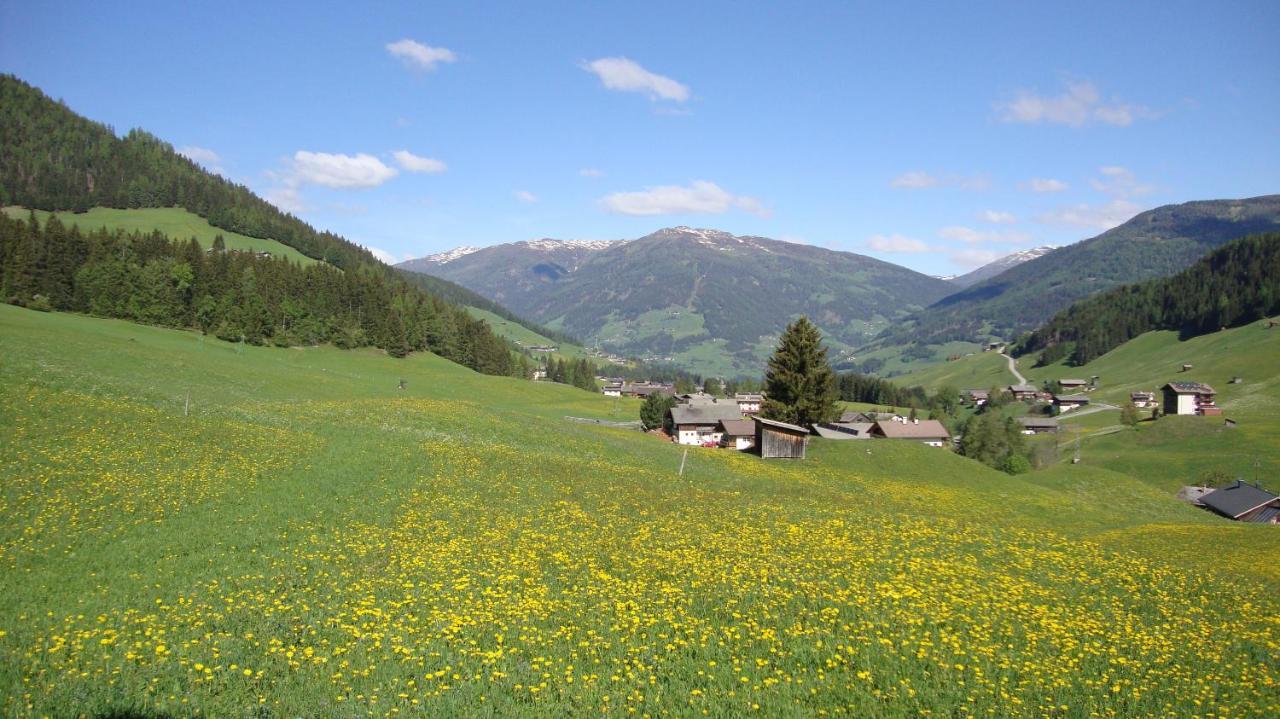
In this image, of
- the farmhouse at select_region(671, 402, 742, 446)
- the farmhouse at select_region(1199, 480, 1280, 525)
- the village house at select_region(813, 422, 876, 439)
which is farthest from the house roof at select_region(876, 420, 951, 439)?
the farmhouse at select_region(1199, 480, 1280, 525)

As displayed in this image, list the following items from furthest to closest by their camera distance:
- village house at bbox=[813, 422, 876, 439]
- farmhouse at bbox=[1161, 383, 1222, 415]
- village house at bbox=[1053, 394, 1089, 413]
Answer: village house at bbox=[1053, 394, 1089, 413]
farmhouse at bbox=[1161, 383, 1222, 415]
village house at bbox=[813, 422, 876, 439]

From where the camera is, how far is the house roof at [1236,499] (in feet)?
221

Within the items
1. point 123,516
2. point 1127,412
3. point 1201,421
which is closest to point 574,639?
point 123,516

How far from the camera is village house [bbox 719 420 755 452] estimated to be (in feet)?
342

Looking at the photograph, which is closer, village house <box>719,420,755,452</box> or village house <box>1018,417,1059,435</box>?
village house <box>719,420,755,452</box>

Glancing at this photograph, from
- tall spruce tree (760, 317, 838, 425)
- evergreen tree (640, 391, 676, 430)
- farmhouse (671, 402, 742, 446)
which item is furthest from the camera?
evergreen tree (640, 391, 676, 430)

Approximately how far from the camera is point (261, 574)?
17016 mm

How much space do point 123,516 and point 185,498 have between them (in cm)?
260

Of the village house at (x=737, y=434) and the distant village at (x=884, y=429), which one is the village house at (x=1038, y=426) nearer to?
the distant village at (x=884, y=429)

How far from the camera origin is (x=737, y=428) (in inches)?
4158

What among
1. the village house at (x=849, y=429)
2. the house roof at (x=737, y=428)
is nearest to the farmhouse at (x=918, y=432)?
the village house at (x=849, y=429)

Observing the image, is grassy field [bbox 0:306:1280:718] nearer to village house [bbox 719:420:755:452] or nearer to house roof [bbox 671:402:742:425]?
village house [bbox 719:420:755:452]

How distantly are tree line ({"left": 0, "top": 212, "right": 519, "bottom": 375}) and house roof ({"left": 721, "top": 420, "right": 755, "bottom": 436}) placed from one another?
63.9 metres

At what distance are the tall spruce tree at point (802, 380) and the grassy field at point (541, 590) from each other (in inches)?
1125
